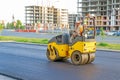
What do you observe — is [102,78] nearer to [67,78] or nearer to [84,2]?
[67,78]

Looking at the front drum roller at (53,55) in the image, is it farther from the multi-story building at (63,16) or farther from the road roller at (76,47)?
the multi-story building at (63,16)

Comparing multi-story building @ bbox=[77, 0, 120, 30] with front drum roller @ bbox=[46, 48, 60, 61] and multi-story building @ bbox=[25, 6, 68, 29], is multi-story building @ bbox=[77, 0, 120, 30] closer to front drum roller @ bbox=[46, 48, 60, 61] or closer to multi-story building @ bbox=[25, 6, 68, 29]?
multi-story building @ bbox=[25, 6, 68, 29]

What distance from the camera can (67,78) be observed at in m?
10.7

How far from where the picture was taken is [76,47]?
1434cm

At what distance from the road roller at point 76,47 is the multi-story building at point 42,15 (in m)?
125

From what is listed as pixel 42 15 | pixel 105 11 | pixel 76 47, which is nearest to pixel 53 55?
pixel 76 47

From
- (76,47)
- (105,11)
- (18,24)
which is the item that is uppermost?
(105,11)

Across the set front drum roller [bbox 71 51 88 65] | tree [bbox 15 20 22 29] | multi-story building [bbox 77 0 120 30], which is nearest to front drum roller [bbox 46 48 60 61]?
front drum roller [bbox 71 51 88 65]

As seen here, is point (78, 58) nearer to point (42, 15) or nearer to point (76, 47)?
point (76, 47)

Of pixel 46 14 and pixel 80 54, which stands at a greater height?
pixel 46 14

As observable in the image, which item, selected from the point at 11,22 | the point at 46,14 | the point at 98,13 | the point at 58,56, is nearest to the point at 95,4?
the point at 98,13

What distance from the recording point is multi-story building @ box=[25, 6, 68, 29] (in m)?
145

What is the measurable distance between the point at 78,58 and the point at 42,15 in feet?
441

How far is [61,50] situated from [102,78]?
15.6ft
